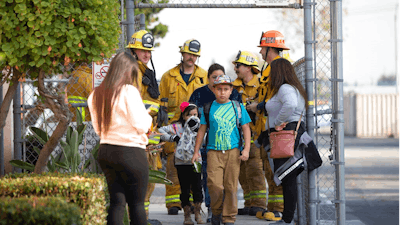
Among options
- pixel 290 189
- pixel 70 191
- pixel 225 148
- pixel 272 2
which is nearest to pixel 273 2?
pixel 272 2

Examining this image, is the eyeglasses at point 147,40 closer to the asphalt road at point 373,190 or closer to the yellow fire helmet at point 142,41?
the yellow fire helmet at point 142,41

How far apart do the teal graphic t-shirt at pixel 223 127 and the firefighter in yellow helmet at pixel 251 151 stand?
115 centimetres

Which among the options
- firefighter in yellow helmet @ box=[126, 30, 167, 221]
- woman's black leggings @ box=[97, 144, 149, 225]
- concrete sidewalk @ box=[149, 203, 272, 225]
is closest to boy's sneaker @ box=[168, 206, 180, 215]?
concrete sidewalk @ box=[149, 203, 272, 225]

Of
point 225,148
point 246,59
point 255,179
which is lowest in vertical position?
point 255,179

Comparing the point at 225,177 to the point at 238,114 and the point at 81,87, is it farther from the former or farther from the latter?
the point at 81,87

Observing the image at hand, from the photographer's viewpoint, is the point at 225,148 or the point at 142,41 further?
the point at 142,41

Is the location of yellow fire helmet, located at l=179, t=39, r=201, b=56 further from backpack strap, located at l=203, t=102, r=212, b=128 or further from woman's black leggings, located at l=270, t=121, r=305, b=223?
woman's black leggings, located at l=270, t=121, r=305, b=223

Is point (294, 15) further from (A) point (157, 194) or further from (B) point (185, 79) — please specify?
(B) point (185, 79)

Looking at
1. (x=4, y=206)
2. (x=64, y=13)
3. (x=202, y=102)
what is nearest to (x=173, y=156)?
(x=202, y=102)

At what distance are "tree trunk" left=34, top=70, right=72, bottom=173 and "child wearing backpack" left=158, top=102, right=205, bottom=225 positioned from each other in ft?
5.32

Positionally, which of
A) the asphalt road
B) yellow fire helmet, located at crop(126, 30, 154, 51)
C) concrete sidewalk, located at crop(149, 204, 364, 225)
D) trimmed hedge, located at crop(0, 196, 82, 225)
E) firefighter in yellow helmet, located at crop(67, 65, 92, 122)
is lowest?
the asphalt road

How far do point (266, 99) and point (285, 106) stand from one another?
24.2 inches

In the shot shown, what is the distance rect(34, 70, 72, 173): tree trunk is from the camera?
5699mm

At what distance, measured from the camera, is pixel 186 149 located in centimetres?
713
